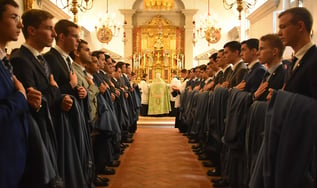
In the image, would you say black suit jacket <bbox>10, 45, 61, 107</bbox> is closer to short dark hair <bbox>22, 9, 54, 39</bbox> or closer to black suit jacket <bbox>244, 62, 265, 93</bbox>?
short dark hair <bbox>22, 9, 54, 39</bbox>

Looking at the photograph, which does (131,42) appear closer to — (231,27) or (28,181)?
(231,27)

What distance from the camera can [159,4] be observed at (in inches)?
769

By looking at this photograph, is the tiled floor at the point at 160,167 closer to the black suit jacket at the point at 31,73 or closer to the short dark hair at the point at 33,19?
the black suit jacket at the point at 31,73

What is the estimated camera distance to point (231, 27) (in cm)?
1955

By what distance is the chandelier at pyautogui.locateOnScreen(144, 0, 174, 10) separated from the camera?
19.5 metres

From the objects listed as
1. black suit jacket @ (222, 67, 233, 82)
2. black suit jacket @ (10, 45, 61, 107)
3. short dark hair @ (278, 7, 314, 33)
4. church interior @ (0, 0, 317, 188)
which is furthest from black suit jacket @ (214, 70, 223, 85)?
black suit jacket @ (10, 45, 61, 107)

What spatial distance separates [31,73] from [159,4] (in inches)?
685

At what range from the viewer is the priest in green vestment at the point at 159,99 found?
14.9m

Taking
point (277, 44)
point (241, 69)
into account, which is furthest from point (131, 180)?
point (277, 44)

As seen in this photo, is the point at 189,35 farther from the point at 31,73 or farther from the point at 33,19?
the point at 31,73

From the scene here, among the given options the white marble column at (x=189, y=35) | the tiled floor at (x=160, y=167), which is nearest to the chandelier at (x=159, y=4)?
the white marble column at (x=189, y=35)

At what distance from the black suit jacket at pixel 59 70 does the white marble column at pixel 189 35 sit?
16.0 m

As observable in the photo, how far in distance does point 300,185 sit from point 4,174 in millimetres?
1735

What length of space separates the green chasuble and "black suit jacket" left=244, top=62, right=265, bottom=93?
35.4 ft
